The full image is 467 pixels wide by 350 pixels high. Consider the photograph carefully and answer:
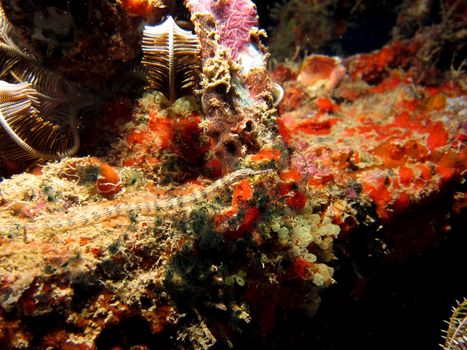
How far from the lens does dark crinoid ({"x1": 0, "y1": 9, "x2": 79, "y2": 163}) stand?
12.8 ft

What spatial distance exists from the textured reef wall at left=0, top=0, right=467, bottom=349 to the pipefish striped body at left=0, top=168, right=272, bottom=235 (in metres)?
0.02

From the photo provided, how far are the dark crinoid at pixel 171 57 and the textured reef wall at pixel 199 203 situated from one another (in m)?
0.15

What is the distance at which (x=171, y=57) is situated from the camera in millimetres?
4000

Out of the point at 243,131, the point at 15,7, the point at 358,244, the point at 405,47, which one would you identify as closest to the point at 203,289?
the point at 243,131

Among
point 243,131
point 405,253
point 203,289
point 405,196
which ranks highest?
point 243,131

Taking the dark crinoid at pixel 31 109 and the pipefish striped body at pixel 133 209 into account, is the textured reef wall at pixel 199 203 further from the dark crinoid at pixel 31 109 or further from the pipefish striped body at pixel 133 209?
the dark crinoid at pixel 31 109

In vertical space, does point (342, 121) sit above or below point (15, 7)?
below

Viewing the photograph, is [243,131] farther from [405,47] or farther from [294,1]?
[294,1]

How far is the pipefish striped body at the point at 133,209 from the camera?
10.6 feet

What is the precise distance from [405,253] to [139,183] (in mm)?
4671

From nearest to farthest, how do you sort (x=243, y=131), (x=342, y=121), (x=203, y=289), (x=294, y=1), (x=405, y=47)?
(x=203, y=289)
(x=243, y=131)
(x=342, y=121)
(x=405, y=47)
(x=294, y=1)

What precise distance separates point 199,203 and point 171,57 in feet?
6.59

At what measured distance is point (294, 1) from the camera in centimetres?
1062

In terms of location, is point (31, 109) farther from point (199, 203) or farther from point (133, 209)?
point (199, 203)
